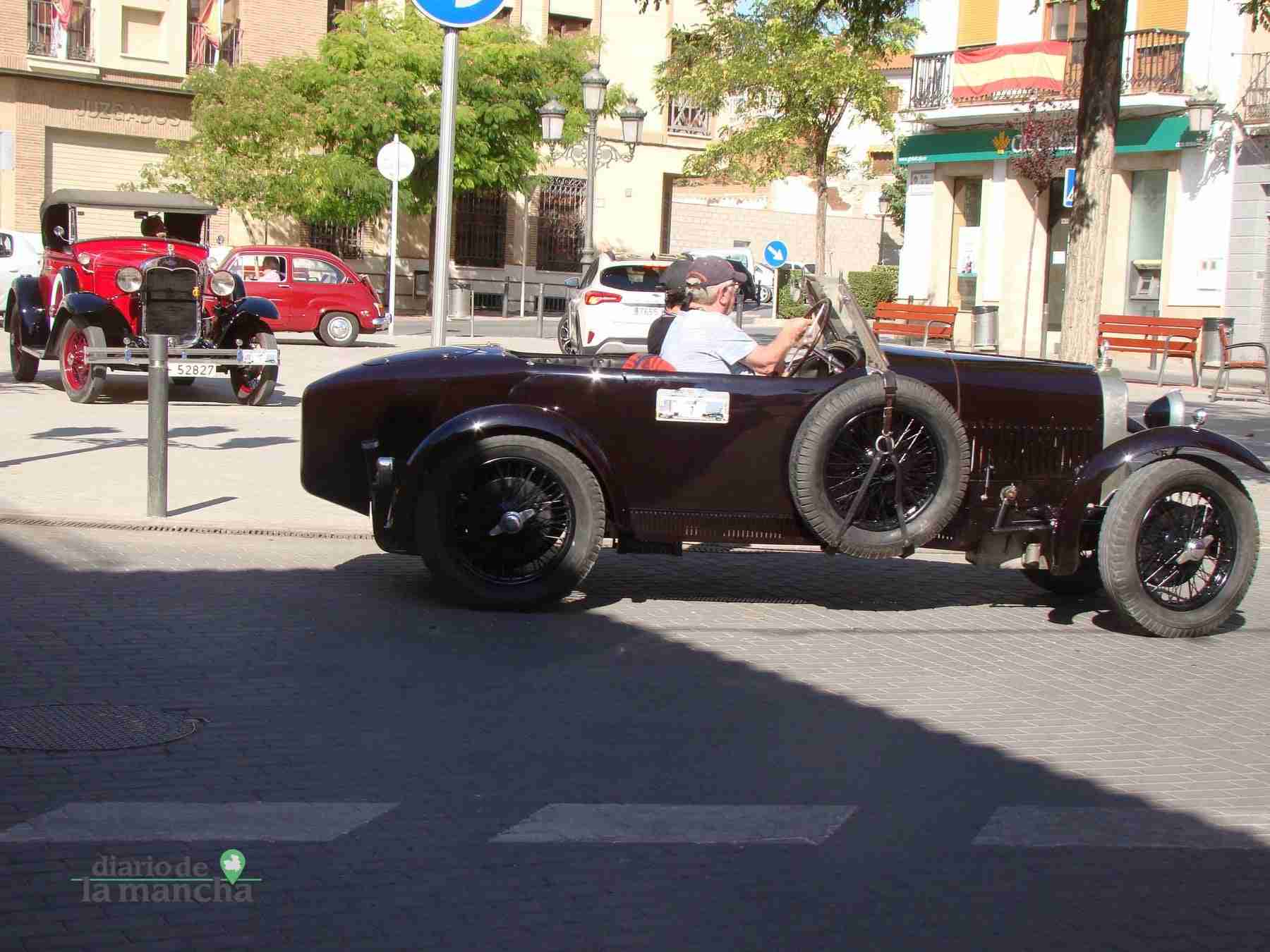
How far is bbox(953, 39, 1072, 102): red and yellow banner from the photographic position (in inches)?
1240

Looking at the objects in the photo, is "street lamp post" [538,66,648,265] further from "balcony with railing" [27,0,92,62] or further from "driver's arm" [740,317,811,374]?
"driver's arm" [740,317,811,374]

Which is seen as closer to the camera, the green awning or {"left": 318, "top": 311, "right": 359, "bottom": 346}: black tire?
{"left": 318, "top": 311, "right": 359, "bottom": 346}: black tire

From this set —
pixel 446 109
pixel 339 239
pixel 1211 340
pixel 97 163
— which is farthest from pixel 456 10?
pixel 339 239

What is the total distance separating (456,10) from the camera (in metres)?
9.32

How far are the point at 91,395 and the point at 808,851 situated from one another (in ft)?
42.0

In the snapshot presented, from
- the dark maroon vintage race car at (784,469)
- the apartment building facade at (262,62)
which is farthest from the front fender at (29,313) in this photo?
the apartment building facade at (262,62)

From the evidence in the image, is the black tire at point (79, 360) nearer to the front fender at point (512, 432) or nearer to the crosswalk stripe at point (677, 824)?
the front fender at point (512, 432)

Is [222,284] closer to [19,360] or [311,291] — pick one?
[19,360]

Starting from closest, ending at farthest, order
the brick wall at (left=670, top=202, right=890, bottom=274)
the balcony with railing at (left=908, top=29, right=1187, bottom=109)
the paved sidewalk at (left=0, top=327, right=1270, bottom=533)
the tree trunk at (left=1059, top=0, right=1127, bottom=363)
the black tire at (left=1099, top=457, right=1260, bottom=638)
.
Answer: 1. the black tire at (left=1099, top=457, right=1260, bottom=638)
2. the paved sidewalk at (left=0, top=327, right=1270, bottom=533)
3. the tree trunk at (left=1059, top=0, right=1127, bottom=363)
4. the balcony with railing at (left=908, top=29, right=1187, bottom=109)
5. the brick wall at (left=670, top=202, right=890, bottom=274)

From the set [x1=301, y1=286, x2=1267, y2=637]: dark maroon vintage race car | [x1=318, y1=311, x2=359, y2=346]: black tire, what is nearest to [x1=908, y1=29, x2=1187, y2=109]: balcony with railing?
[x1=318, y1=311, x2=359, y2=346]: black tire

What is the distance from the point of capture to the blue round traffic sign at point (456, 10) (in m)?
9.27

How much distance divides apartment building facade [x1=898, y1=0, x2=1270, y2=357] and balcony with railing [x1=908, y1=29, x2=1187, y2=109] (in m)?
0.03

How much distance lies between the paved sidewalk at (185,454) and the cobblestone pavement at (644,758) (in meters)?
1.25

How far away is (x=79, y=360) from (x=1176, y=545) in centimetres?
1181
